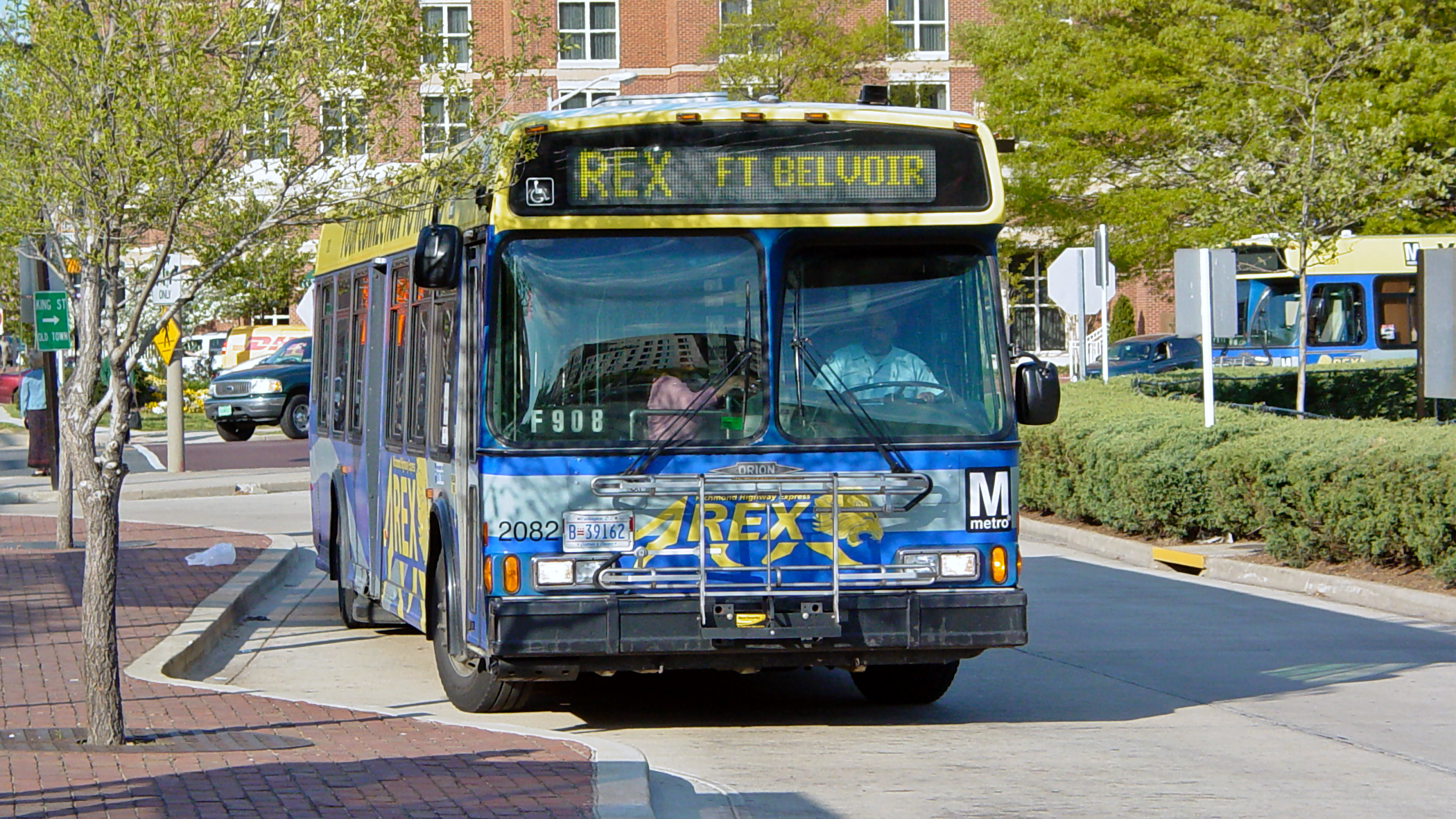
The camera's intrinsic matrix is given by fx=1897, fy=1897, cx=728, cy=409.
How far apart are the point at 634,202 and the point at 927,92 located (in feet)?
152

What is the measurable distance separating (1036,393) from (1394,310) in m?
30.2

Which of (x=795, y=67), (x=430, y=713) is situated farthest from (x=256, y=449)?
(x=430, y=713)

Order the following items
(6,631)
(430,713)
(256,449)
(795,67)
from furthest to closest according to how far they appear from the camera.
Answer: (795,67)
(256,449)
(6,631)
(430,713)

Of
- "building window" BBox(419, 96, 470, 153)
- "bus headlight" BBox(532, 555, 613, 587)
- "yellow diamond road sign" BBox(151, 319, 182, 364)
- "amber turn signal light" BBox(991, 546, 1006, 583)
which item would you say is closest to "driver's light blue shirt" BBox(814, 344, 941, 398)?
"amber turn signal light" BBox(991, 546, 1006, 583)

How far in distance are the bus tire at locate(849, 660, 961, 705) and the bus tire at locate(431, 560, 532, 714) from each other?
1787mm

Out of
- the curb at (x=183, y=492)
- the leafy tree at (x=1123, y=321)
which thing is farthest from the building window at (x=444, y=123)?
the leafy tree at (x=1123, y=321)

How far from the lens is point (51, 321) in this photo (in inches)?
805

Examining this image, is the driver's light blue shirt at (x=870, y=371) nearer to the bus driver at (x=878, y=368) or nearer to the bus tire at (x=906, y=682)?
the bus driver at (x=878, y=368)

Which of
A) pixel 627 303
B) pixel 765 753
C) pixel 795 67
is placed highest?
pixel 795 67

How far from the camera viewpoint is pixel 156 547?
1719 cm

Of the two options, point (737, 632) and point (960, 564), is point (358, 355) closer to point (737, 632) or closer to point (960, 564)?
point (737, 632)

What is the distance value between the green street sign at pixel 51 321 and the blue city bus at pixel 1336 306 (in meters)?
22.7

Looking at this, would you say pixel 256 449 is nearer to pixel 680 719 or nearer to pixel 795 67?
pixel 795 67

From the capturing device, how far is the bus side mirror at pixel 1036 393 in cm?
867
